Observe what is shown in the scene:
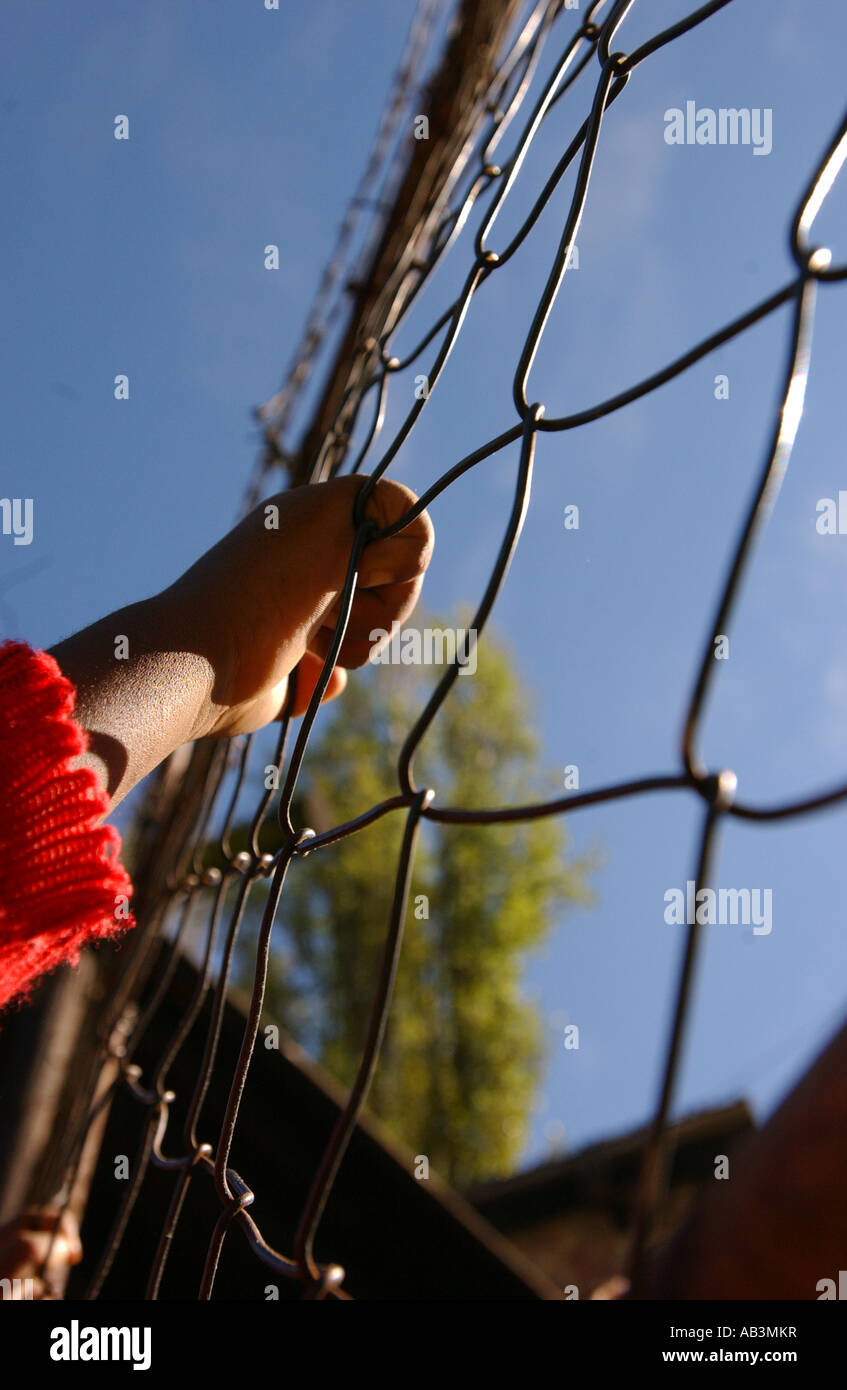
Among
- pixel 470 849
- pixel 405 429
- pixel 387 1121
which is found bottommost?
pixel 387 1121

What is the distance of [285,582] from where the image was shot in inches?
27.3

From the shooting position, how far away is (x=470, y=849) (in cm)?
777

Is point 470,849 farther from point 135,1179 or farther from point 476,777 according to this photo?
point 135,1179

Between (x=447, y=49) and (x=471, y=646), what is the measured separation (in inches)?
65.9

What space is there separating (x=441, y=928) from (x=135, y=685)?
7.05 meters

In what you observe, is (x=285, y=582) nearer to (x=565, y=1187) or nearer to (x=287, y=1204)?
(x=287, y=1204)

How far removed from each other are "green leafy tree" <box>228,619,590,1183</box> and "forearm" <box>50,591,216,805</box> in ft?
20.3

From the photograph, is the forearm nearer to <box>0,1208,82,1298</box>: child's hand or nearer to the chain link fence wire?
the chain link fence wire

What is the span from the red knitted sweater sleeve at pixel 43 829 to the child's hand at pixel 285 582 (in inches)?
5.0

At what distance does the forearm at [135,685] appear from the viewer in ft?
2.02
